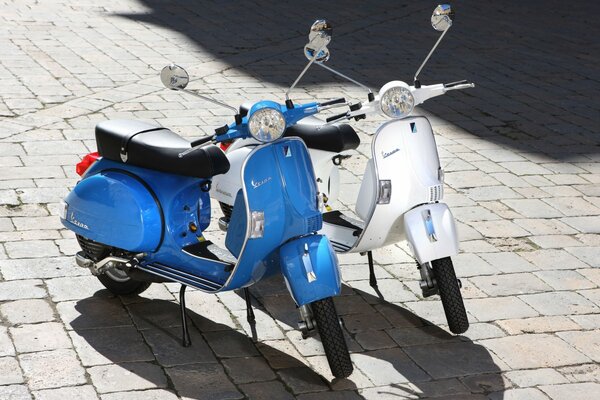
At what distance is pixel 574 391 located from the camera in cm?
393

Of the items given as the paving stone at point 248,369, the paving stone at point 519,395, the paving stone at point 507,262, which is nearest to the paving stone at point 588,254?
the paving stone at point 507,262

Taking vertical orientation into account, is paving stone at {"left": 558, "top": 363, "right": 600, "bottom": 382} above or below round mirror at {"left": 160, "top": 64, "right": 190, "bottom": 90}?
below

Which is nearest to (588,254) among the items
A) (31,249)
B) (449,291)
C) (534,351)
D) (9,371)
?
(534,351)

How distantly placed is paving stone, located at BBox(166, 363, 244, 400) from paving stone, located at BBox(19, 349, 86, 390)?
0.34 meters

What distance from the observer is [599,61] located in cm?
983

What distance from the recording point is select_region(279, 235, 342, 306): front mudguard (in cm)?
372

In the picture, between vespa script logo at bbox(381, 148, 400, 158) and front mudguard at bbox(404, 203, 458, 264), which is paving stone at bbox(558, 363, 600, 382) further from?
vespa script logo at bbox(381, 148, 400, 158)

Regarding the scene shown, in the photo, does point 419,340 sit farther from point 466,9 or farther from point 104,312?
point 466,9

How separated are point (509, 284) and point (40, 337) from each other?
2.13m

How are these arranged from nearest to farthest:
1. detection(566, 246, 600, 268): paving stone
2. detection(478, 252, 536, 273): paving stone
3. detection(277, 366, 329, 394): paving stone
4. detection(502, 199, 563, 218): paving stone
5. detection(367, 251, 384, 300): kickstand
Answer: detection(277, 366, 329, 394): paving stone < detection(367, 251, 384, 300): kickstand < detection(478, 252, 536, 273): paving stone < detection(566, 246, 600, 268): paving stone < detection(502, 199, 563, 218): paving stone

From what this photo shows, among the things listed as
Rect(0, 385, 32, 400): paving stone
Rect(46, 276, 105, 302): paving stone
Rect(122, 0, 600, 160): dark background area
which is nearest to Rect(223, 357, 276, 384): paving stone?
Rect(0, 385, 32, 400): paving stone

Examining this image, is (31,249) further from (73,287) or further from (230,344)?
(230,344)

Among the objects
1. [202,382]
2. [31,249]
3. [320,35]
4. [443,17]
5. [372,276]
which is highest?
[443,17]

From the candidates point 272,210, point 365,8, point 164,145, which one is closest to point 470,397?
point 272,210
